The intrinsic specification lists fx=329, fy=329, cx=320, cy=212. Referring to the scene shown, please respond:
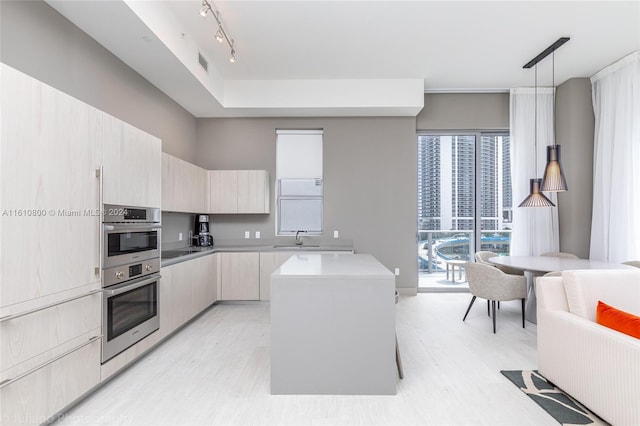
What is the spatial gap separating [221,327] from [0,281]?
246 centimetres

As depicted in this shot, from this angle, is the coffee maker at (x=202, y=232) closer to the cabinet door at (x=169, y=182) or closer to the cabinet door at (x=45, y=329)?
the cabinet door at (x=169, y=182)

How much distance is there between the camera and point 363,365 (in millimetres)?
2281

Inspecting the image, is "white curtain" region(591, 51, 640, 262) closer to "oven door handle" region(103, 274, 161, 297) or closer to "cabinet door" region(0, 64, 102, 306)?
"oven door handle" region(103, 274, 161, 297)

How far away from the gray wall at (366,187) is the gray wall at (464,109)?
507mm

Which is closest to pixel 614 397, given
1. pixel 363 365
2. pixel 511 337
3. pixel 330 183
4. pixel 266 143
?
pixel 363 365

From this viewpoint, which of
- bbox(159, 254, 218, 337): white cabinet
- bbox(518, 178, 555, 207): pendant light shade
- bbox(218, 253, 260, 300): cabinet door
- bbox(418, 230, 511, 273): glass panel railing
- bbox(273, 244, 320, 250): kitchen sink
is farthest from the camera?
bbox(418, 230, 511, 273): glass panel railing

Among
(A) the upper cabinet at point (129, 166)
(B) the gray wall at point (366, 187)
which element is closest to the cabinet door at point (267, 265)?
(B) the gray wall at point (366, 187)

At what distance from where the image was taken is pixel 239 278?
469 centimetres

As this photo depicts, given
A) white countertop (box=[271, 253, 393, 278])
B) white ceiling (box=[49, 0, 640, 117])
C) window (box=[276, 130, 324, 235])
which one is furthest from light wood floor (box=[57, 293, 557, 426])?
white ceiling (box=[49, 0, 640, 117])

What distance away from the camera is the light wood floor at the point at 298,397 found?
6.74ft

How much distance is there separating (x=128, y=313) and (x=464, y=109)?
5339 millimetres

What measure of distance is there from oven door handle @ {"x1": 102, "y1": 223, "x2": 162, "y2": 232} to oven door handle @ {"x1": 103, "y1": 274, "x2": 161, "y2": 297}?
0.42m

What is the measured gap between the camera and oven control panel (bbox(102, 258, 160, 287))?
2.38 metres

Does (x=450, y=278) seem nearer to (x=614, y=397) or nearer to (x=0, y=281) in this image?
(x=614, y=397)
